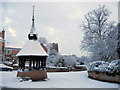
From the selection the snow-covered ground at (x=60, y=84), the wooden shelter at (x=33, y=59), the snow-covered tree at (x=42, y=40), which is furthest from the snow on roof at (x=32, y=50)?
the snow-covered tree at (x=42, y=40)

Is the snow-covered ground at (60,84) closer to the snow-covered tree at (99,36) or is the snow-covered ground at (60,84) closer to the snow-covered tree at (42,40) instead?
the snow-covered tree at (99,36)

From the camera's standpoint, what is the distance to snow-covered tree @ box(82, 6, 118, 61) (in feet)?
77.1

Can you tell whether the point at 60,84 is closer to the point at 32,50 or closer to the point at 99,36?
the point at 32,50

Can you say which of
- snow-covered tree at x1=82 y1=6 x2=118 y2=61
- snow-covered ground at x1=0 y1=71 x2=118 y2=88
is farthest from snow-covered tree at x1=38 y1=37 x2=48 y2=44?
snow-covered ground at x1=0 y1=71 x2=118 y2=88

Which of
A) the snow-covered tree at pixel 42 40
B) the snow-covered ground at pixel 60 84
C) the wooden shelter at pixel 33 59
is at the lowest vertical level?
the snow-covered ground at pixel 60 84

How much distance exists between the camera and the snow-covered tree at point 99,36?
2351 centimetres

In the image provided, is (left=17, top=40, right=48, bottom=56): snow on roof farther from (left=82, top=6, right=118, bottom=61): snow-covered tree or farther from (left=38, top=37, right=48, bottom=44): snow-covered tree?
(left=38, top=37, right=48, bottom=44): snow-covered tree

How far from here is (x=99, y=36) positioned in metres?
26.6

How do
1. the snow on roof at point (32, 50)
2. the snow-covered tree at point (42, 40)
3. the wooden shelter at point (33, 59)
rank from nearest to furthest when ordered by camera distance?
the wooden shelter at point (33, 59) → the snow on roof at point (32, 50) → the snow-covered tree at point (42, 40)

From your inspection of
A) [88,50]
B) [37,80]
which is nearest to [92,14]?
[88,50]

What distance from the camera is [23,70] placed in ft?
70.9

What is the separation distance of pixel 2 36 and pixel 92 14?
38.0 metres

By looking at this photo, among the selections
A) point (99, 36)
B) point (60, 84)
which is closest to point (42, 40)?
point (99, 36)

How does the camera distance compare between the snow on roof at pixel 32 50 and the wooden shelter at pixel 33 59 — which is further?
the snow on roof at pixel 32 50
